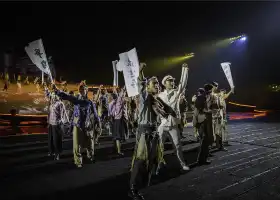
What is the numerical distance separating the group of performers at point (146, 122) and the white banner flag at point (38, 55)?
0.78 metres

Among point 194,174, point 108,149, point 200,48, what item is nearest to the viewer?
point 194,174

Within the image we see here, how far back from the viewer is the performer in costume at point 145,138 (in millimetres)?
4992

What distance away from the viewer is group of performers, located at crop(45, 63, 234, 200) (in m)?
5.12

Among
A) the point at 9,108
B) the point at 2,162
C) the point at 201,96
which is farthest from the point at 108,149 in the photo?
the point at 9,108

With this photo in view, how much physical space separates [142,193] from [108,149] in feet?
16.3

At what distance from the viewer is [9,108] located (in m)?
17.0

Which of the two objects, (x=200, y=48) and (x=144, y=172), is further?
(x=200, y=48)

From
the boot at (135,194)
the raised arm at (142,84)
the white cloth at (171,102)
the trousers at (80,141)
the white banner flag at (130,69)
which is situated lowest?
the boot at (135,194)

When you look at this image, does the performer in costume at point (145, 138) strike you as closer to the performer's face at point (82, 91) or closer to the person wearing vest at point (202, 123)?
the person wearing vest at point (202, 123)

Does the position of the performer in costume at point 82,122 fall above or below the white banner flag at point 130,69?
below

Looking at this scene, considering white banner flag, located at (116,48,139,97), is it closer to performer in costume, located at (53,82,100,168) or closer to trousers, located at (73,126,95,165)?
performer in costume, located at (53,82,100,168)

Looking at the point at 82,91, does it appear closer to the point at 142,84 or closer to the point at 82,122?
the point at 82,122

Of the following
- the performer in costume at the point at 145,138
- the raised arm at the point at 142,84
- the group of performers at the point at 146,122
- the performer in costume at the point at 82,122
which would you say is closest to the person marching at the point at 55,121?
the group of performers at the point at 146,122

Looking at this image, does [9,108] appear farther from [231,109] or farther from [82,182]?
[231,109]
